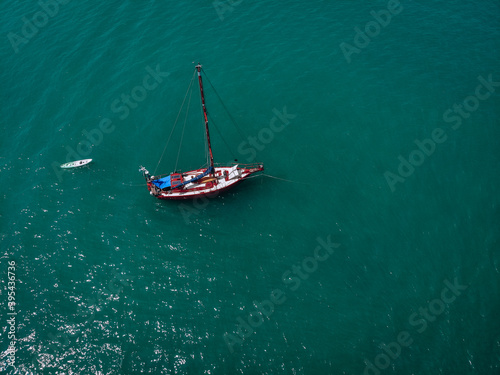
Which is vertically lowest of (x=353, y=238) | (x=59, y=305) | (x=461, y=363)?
(x=461, y=363)

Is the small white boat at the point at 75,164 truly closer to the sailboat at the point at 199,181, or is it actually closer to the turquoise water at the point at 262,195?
the turquoise water at the point at 262,195

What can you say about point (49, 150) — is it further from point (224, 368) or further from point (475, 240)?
point (475, 240)

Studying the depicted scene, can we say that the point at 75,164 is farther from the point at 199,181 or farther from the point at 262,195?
the point at 262,195

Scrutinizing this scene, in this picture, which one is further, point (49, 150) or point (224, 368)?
point (49, 150)

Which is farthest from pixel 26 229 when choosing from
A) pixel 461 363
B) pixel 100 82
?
pixel 461 363

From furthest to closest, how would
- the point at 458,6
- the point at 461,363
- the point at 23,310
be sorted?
the point at 458,6, the point at 23,310, the point at 461,363

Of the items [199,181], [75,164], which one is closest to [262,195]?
[199,181]
